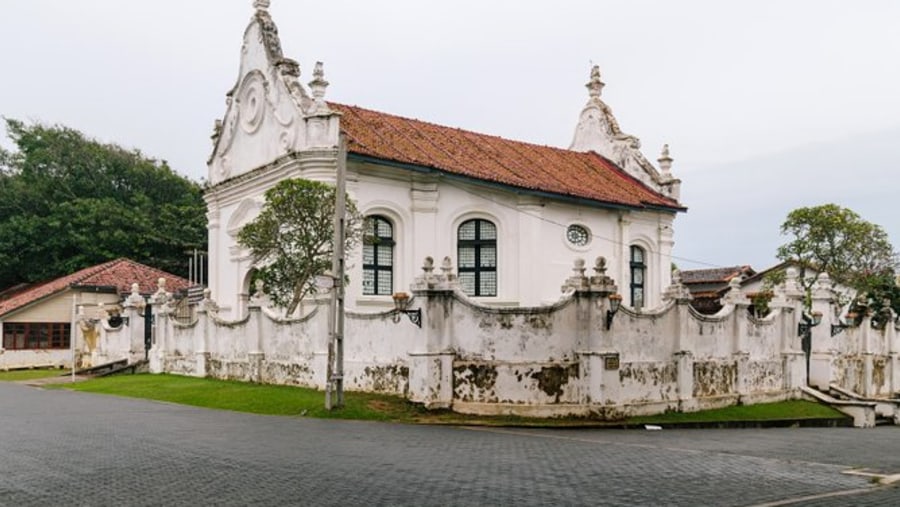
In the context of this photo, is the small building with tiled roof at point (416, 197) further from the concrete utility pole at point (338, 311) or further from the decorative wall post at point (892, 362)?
the decorative wall post at point (892, 362)

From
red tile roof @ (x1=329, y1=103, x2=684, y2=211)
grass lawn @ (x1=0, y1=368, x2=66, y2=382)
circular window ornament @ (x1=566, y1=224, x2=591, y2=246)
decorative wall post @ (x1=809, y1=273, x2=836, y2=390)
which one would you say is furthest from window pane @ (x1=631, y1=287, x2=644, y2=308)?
grass lawn @ (x1=0, y1=368, x2=66, y2=382)

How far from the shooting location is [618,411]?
18.1 m

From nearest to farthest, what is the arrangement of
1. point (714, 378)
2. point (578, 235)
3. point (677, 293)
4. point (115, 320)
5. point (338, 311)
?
point (338, 311) → point (677, 293) → point (714, 378) → point (578, 235) → point (115, 320)

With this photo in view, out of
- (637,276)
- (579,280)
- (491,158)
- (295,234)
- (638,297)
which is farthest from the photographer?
(637,276)

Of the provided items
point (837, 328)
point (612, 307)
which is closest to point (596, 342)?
point (612, 307)

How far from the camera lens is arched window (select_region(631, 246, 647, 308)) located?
114 feet

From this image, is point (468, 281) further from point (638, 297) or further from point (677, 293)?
point (677, 293)

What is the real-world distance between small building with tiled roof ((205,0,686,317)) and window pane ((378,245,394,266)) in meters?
0.03

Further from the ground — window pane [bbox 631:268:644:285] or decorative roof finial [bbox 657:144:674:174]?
decorative roof finial [bbox 657:144:674:174]

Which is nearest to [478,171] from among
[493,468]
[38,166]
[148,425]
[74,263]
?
[148,425]

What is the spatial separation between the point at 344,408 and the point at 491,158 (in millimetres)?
15312

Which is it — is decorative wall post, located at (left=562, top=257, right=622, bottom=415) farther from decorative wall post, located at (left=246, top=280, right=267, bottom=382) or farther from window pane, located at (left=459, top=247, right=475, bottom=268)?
window pane, located at (left=459, top=247, right=475, bottom=268)

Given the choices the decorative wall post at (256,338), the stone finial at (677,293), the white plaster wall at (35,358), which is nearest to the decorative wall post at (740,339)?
the stone finial at (677,293)

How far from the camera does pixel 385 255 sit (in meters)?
28.0
